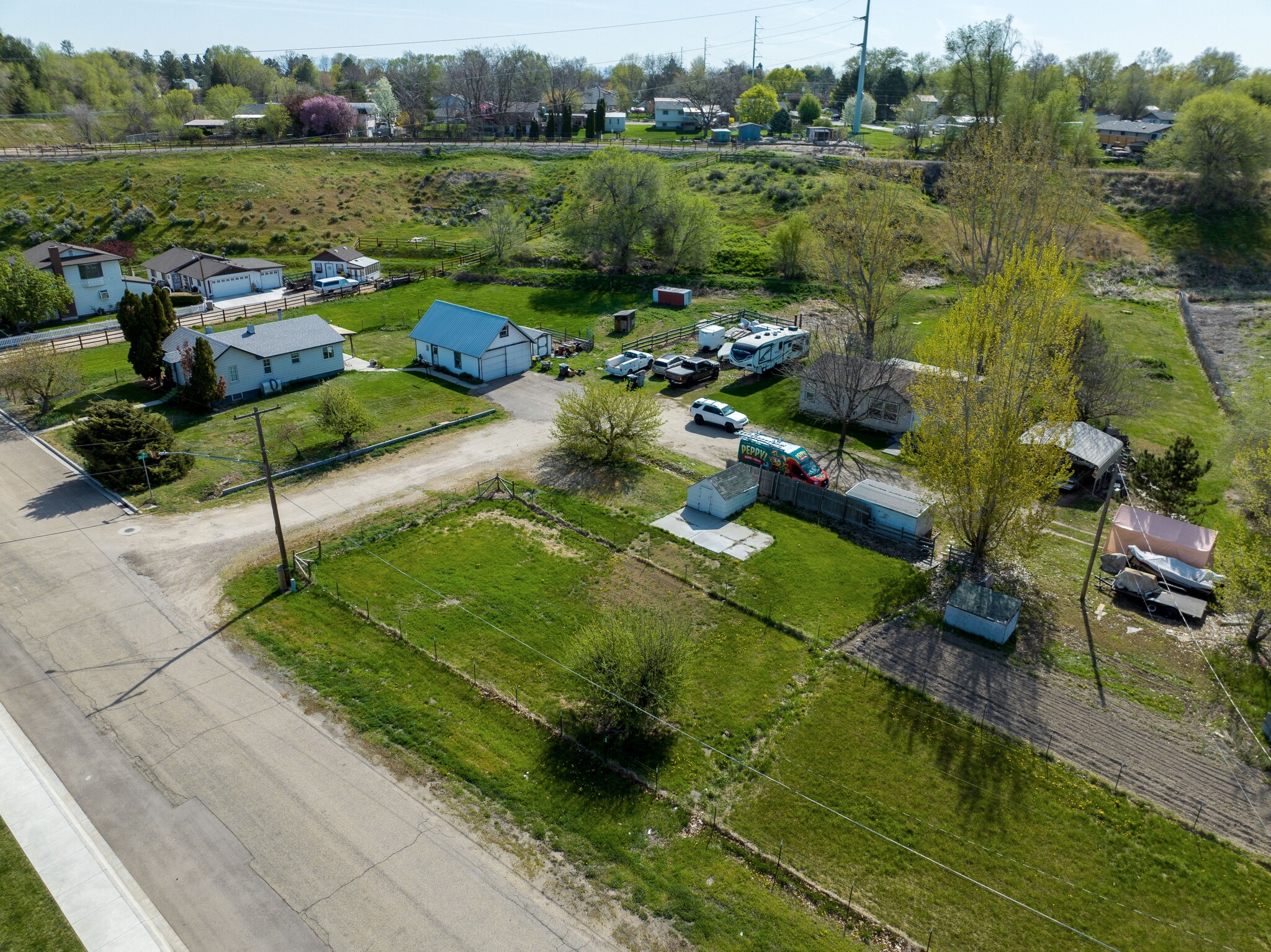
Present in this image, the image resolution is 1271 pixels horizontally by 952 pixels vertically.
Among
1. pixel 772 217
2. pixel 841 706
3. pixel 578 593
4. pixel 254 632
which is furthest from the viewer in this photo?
pixel 772 217

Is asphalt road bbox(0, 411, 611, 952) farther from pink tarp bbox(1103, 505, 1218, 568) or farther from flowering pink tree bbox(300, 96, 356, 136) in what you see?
flowering pink tree bbox(300, 96, 356, 136)

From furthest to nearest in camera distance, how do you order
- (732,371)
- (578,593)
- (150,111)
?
(150,111), (732,371), (578,593)

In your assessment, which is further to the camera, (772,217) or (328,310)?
(772,217)

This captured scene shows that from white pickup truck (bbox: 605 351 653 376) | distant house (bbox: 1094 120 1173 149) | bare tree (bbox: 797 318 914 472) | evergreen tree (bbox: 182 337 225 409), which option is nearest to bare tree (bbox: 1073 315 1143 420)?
bare tree (bbox: 797 318 914 472)

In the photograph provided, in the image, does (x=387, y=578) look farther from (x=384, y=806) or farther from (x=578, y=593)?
(x=384, y=806)

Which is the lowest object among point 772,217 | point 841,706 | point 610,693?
point 841,706

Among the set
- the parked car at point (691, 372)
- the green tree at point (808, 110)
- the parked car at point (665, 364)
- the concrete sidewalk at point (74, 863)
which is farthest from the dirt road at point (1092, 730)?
the green tree at point (808, 110)

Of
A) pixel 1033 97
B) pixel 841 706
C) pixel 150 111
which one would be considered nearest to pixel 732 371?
pixel 841 706

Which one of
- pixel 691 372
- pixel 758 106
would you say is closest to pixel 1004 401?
pixel 691 372
